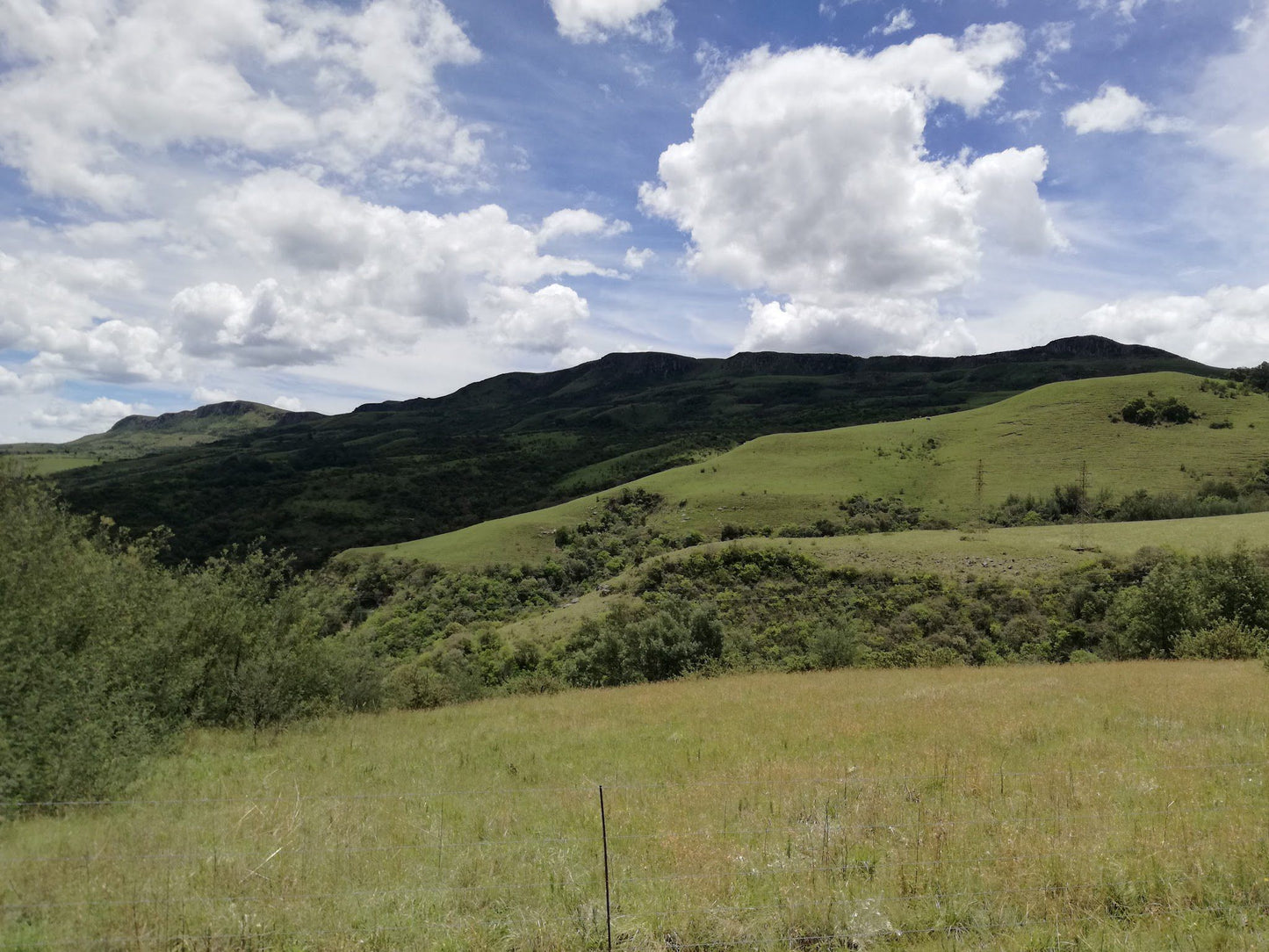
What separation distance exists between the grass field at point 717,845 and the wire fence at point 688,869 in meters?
0.03

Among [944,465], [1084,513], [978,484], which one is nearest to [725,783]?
[1084,513]

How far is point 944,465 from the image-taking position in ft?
308

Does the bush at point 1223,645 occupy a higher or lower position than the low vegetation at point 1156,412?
lower

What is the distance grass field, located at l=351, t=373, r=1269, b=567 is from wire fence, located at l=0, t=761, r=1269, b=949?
67153 millimetres

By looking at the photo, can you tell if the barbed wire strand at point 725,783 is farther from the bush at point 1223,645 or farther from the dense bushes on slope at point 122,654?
the bush at point 1223,645

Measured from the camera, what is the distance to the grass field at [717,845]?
5.49 meters

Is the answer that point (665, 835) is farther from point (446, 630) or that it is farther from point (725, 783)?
point (446, 630)

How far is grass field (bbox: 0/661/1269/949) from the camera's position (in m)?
5.49

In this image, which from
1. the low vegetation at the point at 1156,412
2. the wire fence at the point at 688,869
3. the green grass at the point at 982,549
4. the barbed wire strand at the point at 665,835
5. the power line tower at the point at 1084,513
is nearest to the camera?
the wire fence at the point at 688,869

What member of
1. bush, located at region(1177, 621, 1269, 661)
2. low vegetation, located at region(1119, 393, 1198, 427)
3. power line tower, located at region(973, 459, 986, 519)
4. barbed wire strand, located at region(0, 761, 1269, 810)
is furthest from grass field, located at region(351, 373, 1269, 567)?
barbed wire strand, located at region(0, 761, 1269, 810)

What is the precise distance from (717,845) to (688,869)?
65 cm

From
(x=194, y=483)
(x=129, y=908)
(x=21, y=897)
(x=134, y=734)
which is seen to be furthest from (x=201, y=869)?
(x=194, y=483)

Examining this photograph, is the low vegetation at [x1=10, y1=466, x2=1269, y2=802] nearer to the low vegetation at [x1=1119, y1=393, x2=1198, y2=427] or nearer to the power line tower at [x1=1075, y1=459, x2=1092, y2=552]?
the power line tower at [x1=1075, y1=459, x2=1092, y2=552]

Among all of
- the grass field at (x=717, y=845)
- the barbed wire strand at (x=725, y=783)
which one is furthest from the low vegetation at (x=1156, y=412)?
the barbed wire strand at (x=725, y=783)
